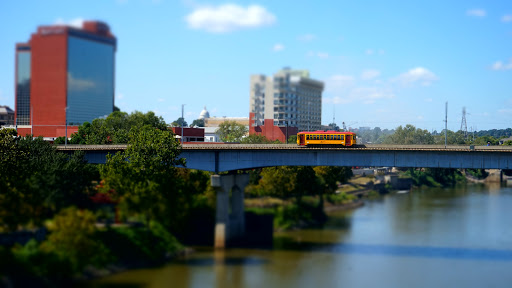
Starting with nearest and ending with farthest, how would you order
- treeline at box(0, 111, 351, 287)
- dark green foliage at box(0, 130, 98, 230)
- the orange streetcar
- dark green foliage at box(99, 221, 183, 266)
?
treeline at box(0, 111, 351, 287) < dark green foliage at box(0, 130, 98, 230) < dark green foliage at box(99, 221, 183, 266) < the orange streetcar

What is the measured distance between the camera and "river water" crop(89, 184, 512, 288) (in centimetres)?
4206

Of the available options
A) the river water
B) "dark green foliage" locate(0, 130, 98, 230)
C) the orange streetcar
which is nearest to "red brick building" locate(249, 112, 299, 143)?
the river water

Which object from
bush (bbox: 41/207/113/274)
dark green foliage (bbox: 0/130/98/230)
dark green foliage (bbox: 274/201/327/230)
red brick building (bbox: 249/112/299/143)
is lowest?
dark green foliage (bbox: 274/201/327/230)

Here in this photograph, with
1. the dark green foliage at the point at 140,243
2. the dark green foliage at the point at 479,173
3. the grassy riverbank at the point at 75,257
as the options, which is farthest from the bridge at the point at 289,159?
the dark green foliage at the point at 479,173

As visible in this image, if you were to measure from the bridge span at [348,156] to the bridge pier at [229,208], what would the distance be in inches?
76.5

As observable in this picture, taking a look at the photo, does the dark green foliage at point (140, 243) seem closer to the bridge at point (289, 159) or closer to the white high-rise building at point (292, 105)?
the bridge at point (289, 159)

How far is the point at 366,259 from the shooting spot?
4884 cm

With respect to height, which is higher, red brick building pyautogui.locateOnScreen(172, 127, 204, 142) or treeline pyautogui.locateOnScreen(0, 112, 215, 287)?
red brick building pyautogui.locateOnScreen(172, 127, 204, 142)

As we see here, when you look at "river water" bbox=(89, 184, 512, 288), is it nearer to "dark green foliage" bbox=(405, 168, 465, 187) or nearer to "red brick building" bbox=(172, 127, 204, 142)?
"red brick building" bbox=(172, 127, 204, 142)

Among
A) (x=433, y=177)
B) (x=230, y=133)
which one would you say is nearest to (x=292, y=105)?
(x=230, y=133)

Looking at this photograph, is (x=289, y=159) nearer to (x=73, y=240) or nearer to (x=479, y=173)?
(x=73, y=240)

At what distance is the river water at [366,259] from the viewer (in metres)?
42.1

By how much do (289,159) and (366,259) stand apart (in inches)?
488

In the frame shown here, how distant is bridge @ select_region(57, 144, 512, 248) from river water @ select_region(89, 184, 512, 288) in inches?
190
